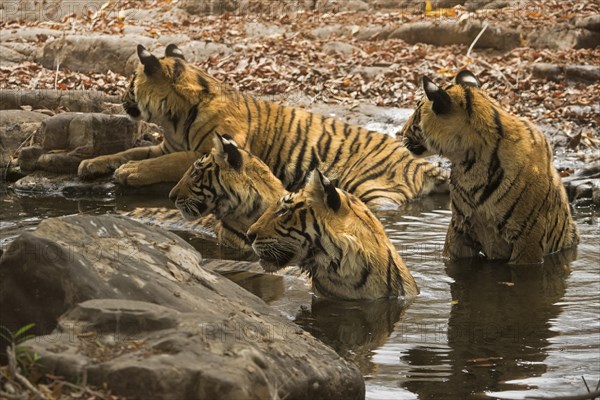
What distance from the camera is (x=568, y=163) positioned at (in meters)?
10.9

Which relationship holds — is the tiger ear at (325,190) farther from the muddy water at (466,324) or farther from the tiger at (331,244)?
the muddy water at (466,324)

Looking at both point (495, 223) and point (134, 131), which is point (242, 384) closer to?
point (495, 223)

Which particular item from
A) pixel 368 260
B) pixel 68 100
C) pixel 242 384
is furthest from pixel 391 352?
pixel 68 100

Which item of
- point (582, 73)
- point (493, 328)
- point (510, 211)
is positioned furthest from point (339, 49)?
point (493, 328)

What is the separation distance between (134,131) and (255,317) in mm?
6475

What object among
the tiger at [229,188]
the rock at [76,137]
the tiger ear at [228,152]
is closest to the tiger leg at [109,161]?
the rock at [76,137]

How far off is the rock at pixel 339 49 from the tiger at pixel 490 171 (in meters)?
9.16

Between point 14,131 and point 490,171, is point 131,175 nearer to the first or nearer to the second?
point 14,131

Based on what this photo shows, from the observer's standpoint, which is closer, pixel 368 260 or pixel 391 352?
pixel 391 352

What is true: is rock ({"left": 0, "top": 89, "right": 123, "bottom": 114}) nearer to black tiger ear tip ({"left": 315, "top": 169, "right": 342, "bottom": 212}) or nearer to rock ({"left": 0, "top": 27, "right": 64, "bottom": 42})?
rock ({"left": 0, "top": 27, "right": 64, "bottom": 42})

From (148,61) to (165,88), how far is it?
0.31 metres

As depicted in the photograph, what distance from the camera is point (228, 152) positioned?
7641 mm

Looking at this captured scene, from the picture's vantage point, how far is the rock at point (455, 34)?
17281 mm

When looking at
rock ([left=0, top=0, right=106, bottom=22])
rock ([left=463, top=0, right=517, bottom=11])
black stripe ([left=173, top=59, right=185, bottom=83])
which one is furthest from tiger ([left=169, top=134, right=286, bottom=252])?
rock ([left=0, top=0, right=106, bottom=22])
